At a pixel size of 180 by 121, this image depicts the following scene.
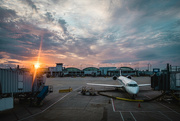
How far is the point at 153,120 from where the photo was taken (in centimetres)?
1415

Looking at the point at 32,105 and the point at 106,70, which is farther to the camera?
the point at 106,70

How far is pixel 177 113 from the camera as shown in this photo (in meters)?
16.6

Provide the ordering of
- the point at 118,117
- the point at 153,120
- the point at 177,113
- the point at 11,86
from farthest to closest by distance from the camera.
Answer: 1. the point at 11,86
2. the point at 177,113
3. the point at 118,117
4. the point at 153,120

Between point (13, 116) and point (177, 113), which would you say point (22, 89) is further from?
point (177, 113)

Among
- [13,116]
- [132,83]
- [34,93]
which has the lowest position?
[13,116]

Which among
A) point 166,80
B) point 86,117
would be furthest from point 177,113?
point 86,117

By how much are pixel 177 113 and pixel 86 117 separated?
1248cm

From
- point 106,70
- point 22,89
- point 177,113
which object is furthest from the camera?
point 106,70

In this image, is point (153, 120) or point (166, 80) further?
point (166, 80)

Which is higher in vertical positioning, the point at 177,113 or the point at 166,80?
the point at 166,80

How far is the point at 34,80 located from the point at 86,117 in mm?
12515

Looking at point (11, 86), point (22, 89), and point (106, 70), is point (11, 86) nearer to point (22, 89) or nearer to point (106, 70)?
point (22, 89)

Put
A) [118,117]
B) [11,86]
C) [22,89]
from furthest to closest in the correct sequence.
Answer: [22,89] < [11,86] < [118,117]

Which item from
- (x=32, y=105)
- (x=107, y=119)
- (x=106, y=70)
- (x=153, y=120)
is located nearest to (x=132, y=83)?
(x=153, y=120)
